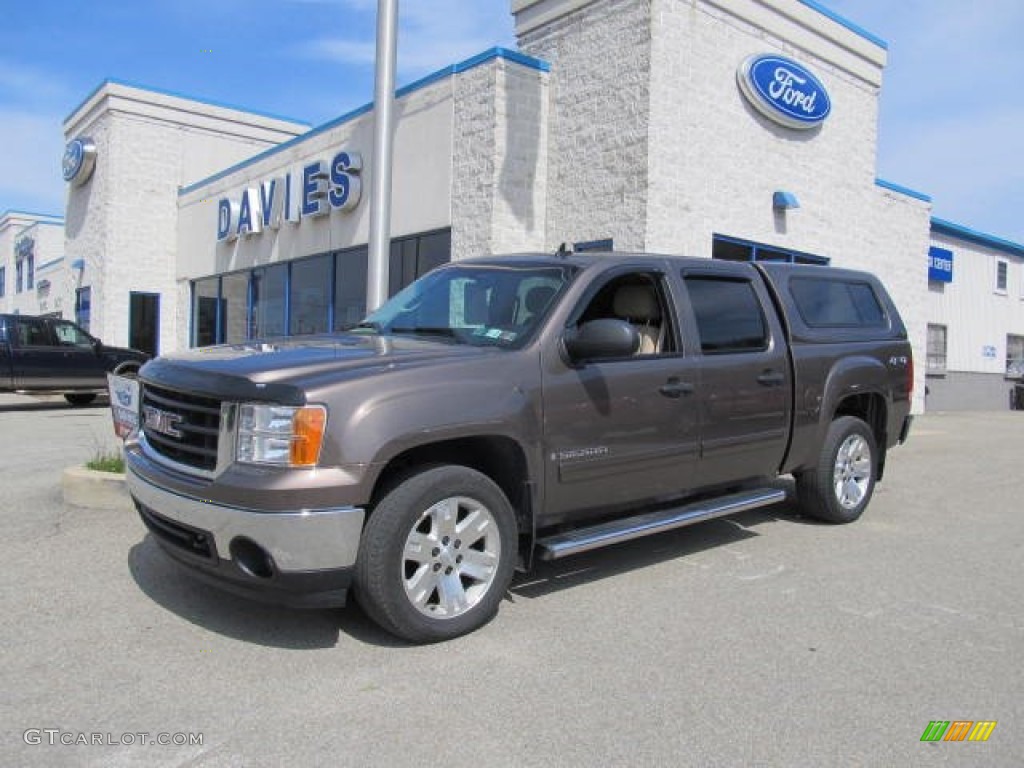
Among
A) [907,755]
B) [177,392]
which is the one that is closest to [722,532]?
[907,755]

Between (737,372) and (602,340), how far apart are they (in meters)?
1.54

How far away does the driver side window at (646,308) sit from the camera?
5309 mm

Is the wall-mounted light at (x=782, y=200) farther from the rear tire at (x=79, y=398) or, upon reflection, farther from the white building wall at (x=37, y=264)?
the white building wall at (x=37, y=264)

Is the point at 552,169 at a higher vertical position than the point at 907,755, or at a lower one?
higher

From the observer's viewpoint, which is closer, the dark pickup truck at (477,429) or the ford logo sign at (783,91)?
the dark pickup truck at (477,429)

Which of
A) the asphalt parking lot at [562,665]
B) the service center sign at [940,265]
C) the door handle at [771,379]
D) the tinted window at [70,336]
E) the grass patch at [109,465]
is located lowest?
the asphalt parking lot at [562,665]

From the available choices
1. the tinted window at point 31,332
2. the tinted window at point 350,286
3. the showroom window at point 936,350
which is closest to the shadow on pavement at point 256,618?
the tinted window at point 350,286

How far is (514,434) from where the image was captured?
4.29 m

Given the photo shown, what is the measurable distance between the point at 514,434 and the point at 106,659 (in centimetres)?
211

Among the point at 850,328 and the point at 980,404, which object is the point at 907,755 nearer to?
the point at 850,328

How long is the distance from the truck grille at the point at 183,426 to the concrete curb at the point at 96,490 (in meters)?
2.32

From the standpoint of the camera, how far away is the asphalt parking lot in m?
3.11

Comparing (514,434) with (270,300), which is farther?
(270,300)

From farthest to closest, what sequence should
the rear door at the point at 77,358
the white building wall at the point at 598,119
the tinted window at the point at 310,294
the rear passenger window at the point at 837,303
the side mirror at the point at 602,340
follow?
1. the tinted window at the point at 310,294
2. the rear door at the point at 77,358
3. the white building wall at the point at 598,119
4. the rear passenger window at the point at 837,303
5. the side mirror at the point at 602,340
